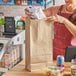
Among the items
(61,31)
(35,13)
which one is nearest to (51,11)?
(61,31)

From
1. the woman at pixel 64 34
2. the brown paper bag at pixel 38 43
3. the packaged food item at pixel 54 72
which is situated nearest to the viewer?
the packaged food item at pixel 54 72

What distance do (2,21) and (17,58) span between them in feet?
2.73

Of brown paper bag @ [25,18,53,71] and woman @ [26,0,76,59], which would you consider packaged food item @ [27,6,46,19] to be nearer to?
brown paper bag @ [25,18,53,71]

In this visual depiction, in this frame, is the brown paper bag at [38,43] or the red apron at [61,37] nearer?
the brown paper bag at [38,43]

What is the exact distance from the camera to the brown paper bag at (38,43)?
6.86ft

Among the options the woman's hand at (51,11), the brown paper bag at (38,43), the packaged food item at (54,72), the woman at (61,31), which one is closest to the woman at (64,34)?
the woman at (61,31)

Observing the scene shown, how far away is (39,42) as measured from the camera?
83.1 inches

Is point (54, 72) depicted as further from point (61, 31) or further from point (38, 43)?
point (61, 31)

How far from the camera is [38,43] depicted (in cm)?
211

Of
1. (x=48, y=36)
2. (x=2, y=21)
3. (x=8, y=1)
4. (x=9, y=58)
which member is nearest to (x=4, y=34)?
(x=2, y=21)

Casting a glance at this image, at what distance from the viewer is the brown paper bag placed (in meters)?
2.09

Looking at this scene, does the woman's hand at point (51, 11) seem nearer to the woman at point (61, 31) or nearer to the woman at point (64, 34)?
the woman at point (61, 31)

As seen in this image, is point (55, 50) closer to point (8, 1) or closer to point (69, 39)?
point (69, 39)

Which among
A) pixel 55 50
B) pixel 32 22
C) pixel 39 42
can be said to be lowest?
pixel 55 50
